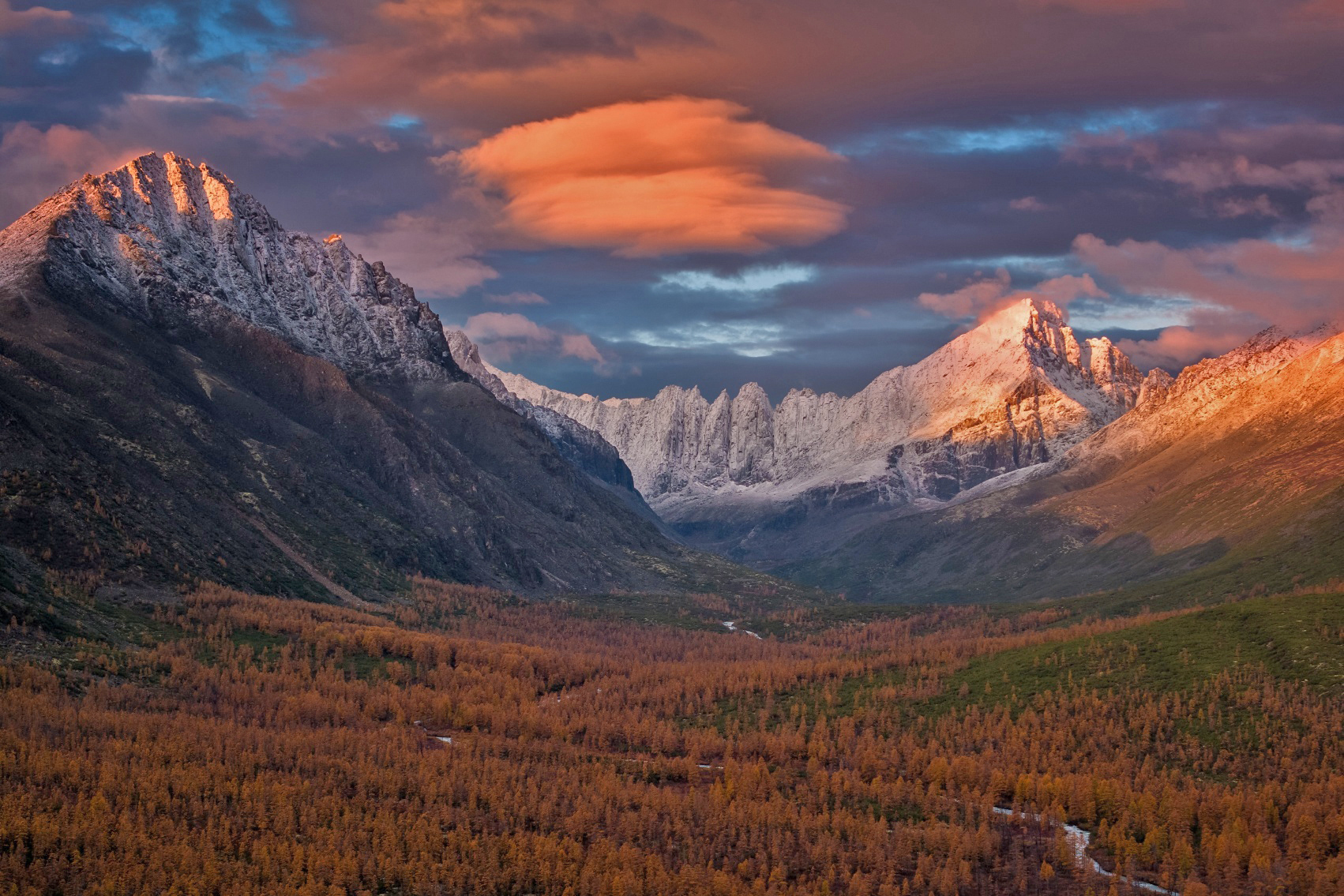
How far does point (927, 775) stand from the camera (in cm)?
11450

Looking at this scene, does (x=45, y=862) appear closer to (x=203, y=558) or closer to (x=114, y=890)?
(x=114, y=890)

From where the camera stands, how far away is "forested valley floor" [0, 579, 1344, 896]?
81.4m

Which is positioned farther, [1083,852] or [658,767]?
[658,767]

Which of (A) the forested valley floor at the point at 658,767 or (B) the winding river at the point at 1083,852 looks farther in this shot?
(B) the winding river at the point at 1083,852

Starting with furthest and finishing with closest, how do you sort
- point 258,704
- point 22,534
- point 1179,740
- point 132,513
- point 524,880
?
point 132,513
point 22,534
point 258,704
point 1179,740
point 524,880

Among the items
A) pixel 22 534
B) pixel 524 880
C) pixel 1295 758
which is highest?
pixel 22 534

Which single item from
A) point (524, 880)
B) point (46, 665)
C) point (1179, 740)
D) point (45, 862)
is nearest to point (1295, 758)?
point (1179, 740)

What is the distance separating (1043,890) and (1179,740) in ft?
134

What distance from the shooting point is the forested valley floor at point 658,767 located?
267 feet

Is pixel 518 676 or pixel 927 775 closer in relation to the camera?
pixel 927 775

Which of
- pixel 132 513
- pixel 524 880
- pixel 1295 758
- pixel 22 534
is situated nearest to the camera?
pixel 524 880

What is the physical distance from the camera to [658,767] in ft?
392

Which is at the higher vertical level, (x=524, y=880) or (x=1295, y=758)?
(x=1295, y=758)

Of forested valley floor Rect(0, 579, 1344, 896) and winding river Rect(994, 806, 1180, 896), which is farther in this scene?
winding river Rect(994, 806, 1180, 896)
